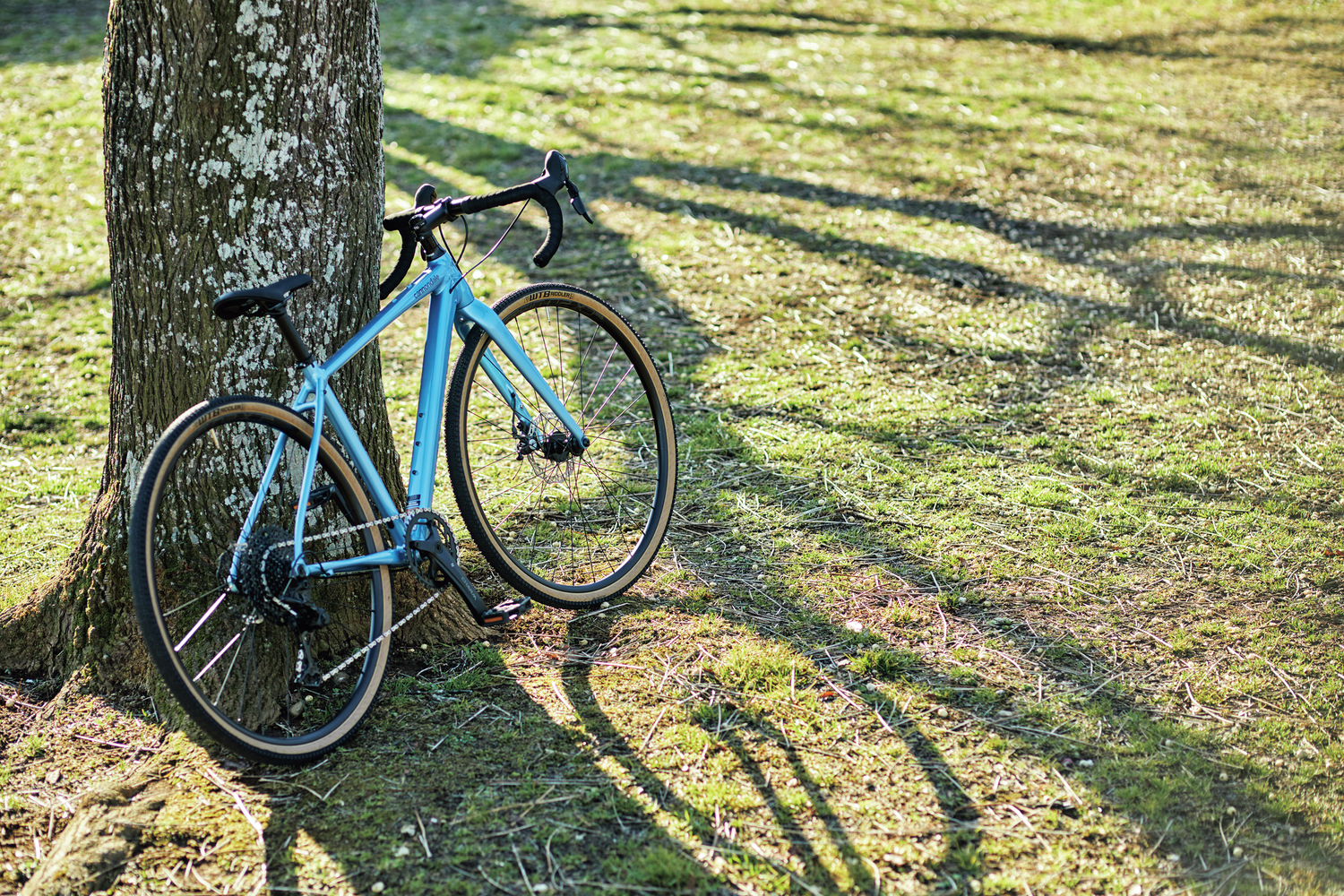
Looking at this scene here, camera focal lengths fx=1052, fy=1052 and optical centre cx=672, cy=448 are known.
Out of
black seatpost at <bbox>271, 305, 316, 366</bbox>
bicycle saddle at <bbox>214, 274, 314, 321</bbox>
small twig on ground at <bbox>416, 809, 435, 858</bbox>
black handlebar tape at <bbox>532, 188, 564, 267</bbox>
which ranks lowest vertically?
small twig on ground at <bbox>416, 809, 435, 858</bbox>

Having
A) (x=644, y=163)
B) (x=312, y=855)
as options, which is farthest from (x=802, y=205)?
(x=312, y=855)

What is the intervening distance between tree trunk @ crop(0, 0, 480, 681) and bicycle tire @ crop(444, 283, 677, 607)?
1.59 ft

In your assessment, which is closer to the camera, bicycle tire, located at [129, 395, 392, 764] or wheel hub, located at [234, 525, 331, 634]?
wheel hub, located at [234, 525, 331, 634]

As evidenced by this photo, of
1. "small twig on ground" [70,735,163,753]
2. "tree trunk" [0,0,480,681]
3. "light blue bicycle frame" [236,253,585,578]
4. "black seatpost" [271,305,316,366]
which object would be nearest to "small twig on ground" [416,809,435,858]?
"light blue bicycle frame" [236,253,585,578]

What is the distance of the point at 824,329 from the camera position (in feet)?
18.0

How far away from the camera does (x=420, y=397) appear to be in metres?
2.93

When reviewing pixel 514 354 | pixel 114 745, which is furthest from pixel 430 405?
pixel 114 745

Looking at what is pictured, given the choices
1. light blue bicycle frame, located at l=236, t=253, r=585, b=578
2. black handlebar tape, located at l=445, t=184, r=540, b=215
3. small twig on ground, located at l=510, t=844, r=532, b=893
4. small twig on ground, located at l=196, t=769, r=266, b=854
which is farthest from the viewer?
black handlebar tape, located at l=445, t=184, r=540, b=215

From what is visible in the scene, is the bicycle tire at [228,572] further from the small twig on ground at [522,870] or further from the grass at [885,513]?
the small twig on ground at [522,870]

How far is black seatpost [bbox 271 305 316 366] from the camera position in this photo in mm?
2609

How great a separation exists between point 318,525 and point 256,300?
0.75 metres

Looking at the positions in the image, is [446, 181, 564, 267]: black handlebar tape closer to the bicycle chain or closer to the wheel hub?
the bicycle chain

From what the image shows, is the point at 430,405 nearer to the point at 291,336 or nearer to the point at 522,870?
the point at 291,336

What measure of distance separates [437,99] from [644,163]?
2535 mm
